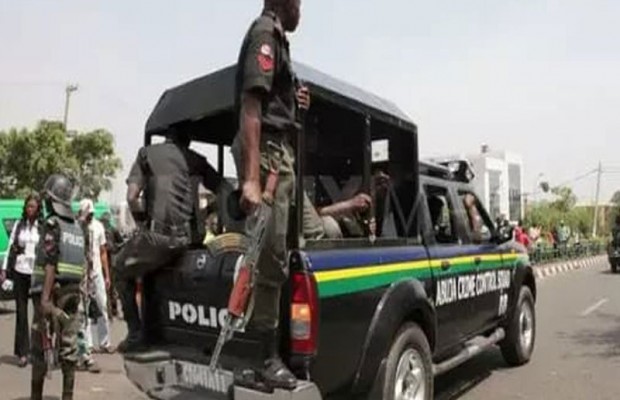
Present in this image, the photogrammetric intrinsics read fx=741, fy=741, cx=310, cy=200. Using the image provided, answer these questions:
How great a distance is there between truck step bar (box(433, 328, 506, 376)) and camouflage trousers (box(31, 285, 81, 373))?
8.84 feet

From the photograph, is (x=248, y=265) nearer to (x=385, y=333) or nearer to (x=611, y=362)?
(x=385, y=333)

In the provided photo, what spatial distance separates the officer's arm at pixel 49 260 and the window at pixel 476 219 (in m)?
3.47

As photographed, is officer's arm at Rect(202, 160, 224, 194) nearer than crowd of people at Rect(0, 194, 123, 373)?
Yes

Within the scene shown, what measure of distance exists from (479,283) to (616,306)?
8.39 m

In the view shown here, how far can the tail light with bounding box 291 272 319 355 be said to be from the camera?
3.83 meters

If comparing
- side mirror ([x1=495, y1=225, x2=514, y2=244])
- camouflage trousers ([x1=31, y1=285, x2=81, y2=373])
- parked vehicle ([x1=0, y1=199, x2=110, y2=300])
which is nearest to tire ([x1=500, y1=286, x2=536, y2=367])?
side mirror ([x1=495, y1=225, x2=514, y2=244])

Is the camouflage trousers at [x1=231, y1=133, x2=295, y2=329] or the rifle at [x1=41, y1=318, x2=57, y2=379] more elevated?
the camouflage trousers at [x1=231, y1=133, x2=295, y2=329]

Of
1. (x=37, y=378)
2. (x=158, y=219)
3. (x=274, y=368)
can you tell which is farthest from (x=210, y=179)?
(x=37, y=378)

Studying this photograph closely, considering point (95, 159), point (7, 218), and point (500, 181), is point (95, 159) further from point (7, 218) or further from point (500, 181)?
point (500, 181)

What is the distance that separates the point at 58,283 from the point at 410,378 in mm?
2673

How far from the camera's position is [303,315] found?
3834 mm

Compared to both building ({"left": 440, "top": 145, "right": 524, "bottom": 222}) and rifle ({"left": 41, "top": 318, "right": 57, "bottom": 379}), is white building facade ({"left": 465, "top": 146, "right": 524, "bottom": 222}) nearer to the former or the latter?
building ({"left": 440, "top": 145, "right": 524, "bottom": 222})

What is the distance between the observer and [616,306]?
1365cm

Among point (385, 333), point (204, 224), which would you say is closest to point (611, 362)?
point (385, 333)
